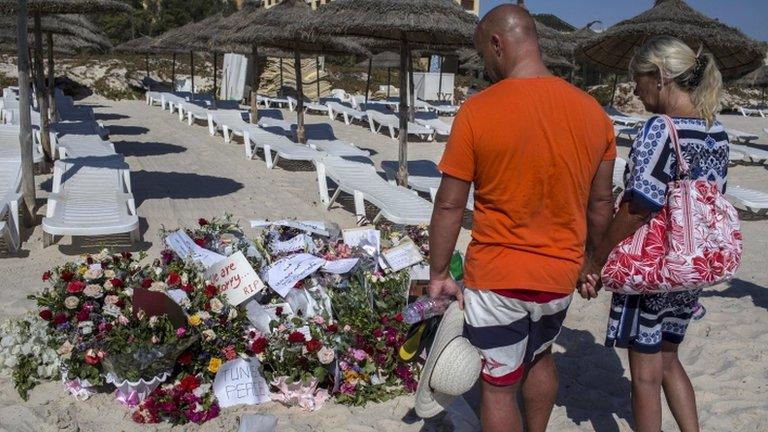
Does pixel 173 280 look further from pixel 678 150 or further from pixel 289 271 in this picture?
pixel 678 150

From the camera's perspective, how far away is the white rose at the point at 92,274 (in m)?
3.13

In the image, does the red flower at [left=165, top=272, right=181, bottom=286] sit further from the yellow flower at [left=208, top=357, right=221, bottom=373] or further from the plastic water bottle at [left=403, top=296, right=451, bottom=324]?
the plastic water bottle at [left=403, top=296, right=451, bottom=324]

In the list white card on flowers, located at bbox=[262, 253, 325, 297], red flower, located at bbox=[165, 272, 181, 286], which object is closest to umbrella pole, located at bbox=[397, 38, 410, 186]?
white card on flowers, located at bbox=[262, 253, 325, 297]

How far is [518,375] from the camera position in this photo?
6.34 feet

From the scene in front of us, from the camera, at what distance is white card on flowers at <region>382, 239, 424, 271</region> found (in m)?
3.48

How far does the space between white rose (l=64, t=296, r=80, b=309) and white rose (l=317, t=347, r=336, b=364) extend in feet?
3.58

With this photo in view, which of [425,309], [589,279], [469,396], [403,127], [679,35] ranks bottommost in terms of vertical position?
[469,396]

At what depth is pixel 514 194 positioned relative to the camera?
1777 millimetres

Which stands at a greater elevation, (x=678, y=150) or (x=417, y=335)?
(x=678, y=150)

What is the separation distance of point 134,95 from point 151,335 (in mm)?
19833

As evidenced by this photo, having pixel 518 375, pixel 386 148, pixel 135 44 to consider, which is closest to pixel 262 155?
pixel 386 148

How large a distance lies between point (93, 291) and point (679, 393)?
240cm

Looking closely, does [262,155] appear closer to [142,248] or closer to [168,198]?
[168,198]

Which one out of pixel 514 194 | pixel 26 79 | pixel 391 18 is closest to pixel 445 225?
pixel 514 194
